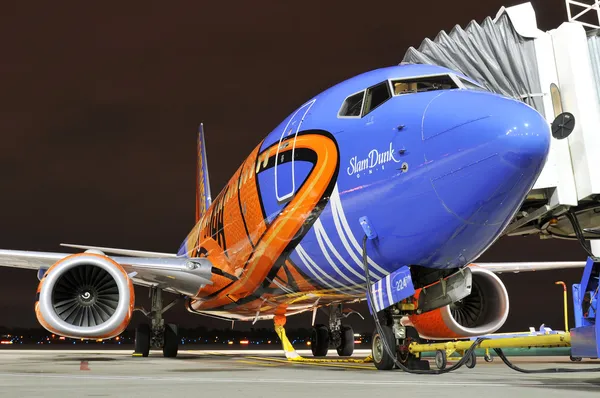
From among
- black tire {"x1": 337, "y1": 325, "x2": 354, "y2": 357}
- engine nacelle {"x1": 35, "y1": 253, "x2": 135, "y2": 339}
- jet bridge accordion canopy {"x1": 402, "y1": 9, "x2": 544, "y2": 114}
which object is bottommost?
black tire {"x1": 337, "y1": 325, "x2": 354, "y2": 357}

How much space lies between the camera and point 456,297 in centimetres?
645

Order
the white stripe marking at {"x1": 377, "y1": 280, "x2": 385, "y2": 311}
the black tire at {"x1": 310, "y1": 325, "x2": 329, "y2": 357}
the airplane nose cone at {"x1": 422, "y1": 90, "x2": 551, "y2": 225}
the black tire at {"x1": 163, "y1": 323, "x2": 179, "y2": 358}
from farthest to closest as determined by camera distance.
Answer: the black tire at {"x1": 163, "y1": 323, "x2": 179, "y2": 358}
the black tire at {"x1": 310, "y1": 325, "x2": 329, "y2": 357}
the white stripe marking at {"x1": 377, "y1": 280, "x2": 385, "y2": 311}
the airplane nose cone at {"x1": 422, "y1": 90, "x2": 551, "y2": 225}

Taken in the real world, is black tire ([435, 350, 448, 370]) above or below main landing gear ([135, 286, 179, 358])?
below

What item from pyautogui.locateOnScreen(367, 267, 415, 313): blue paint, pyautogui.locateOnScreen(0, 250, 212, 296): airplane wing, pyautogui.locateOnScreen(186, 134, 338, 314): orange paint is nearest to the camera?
pyautogui.locateOnScreen(367, 267, 415, 313): blue paint

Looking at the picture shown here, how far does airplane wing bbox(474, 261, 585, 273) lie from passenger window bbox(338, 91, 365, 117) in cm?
700

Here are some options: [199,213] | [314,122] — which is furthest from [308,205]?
[199,213]

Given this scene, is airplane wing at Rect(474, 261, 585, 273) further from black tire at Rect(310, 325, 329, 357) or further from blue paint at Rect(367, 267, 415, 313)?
blue paint at Rect(367, 267, 415, 313)

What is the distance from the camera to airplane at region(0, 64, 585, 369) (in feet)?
18.0

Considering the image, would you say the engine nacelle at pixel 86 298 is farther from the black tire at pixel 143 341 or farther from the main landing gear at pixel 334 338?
the main landing gear at pixel 334 338

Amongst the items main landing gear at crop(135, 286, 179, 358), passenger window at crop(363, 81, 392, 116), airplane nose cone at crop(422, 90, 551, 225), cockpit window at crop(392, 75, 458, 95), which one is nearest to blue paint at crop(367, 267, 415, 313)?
airplane nose cone at crop(422, 90, 551, 225)

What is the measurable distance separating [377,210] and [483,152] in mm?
1233

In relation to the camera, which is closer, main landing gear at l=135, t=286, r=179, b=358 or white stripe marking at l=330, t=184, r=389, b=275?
white stripe marking at l=330, t=184, r=389, b=275

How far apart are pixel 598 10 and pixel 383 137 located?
12.4 feet

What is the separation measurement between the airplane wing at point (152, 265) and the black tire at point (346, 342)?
12.2ft
